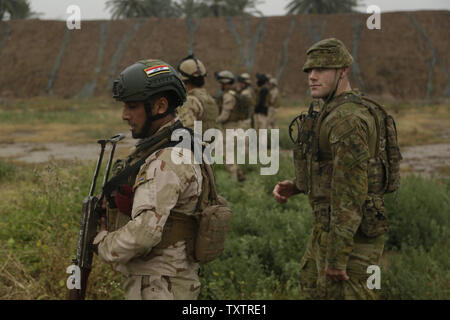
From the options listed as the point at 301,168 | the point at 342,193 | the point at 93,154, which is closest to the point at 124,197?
the point at 342,193

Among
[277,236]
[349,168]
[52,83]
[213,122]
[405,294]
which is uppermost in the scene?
[52,83]

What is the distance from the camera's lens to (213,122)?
6.10 metres

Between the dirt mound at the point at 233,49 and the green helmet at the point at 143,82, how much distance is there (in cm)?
2596

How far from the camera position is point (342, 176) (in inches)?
98.9

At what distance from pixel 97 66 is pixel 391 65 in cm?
1912

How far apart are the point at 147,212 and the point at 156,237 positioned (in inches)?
4.7

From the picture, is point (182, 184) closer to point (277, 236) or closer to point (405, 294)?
point (405, 294)

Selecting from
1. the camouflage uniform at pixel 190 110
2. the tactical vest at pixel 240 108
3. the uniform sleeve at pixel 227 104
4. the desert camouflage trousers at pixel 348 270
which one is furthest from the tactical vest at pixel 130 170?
the tactical vest at pixel 240 108

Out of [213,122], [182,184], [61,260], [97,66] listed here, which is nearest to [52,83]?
[97,66]

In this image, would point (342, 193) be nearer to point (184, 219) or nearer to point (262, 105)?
point (184, 219)

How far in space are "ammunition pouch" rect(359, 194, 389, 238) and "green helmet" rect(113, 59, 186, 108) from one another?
53.0 inches

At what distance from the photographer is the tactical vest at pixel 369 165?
2674 millimetres

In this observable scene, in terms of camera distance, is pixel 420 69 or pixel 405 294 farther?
pixel 420 69

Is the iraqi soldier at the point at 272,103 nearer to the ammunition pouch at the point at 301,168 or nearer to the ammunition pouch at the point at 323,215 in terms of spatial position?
the ammunition pouch at the point at 301,168
